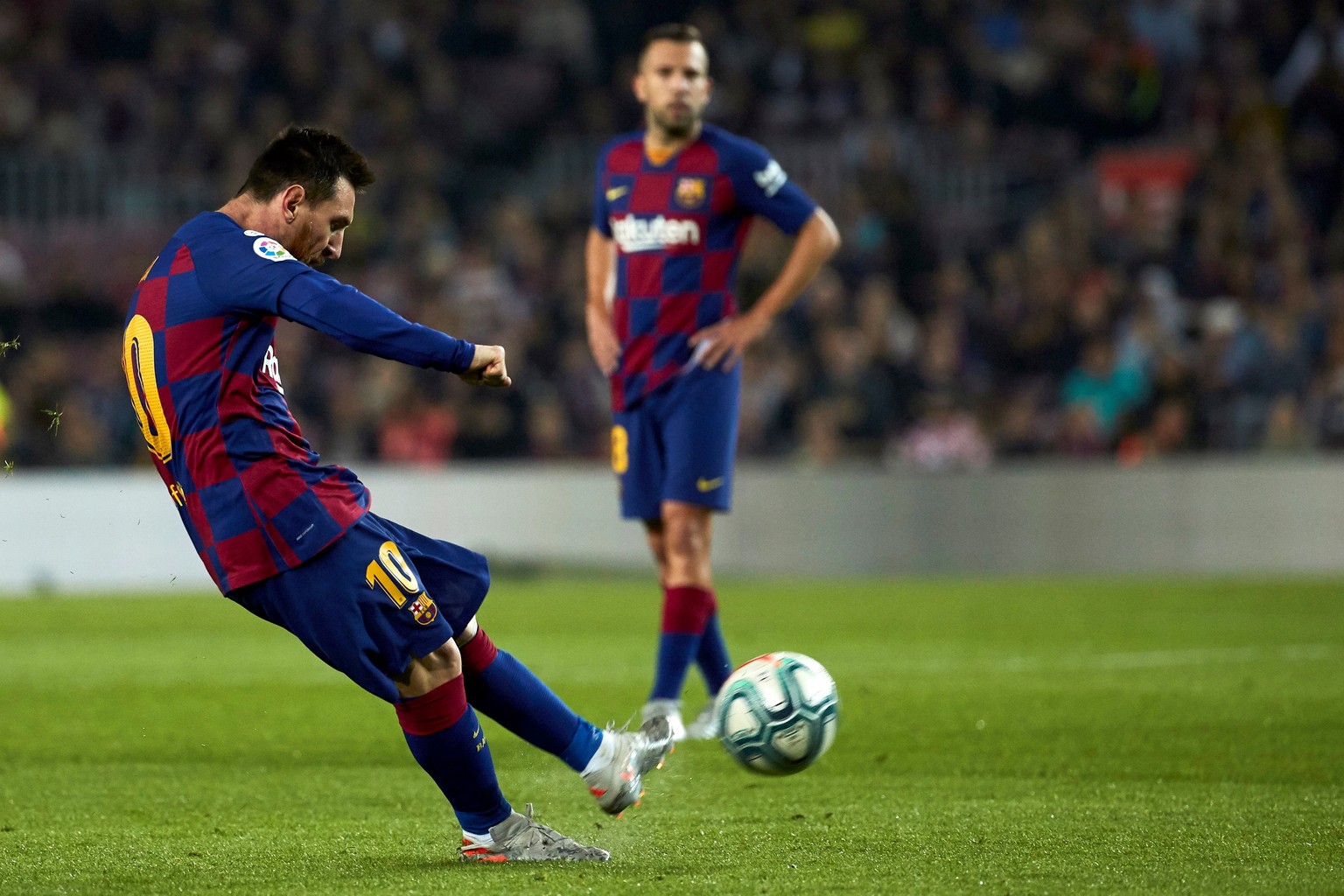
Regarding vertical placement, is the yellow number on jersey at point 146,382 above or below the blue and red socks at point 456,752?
above

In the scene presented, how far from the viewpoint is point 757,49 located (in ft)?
62.6

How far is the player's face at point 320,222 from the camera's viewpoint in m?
4.18

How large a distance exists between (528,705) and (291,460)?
0.82m

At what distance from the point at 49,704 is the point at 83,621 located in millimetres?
4250

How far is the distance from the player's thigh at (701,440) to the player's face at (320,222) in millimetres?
2465

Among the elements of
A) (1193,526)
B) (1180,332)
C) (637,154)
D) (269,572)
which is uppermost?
(637,154)

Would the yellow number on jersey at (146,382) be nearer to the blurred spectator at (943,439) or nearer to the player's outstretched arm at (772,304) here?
the player's outstretched arm at (772,304)

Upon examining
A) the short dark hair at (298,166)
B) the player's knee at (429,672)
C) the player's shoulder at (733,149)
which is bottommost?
the player's knee at (429,672)

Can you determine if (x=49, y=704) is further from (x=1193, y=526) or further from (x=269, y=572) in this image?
(x=1193, y=526)

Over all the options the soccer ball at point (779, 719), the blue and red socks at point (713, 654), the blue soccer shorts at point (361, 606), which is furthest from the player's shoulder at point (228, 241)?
the blue and red socks at point (713, 654)

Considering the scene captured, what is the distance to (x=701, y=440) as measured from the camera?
6559 mm

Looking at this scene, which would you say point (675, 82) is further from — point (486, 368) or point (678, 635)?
point (486, 368)

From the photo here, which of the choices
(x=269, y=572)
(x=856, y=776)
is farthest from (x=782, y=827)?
(x=269, y=572)

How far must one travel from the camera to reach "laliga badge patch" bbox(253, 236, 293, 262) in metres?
3.95
